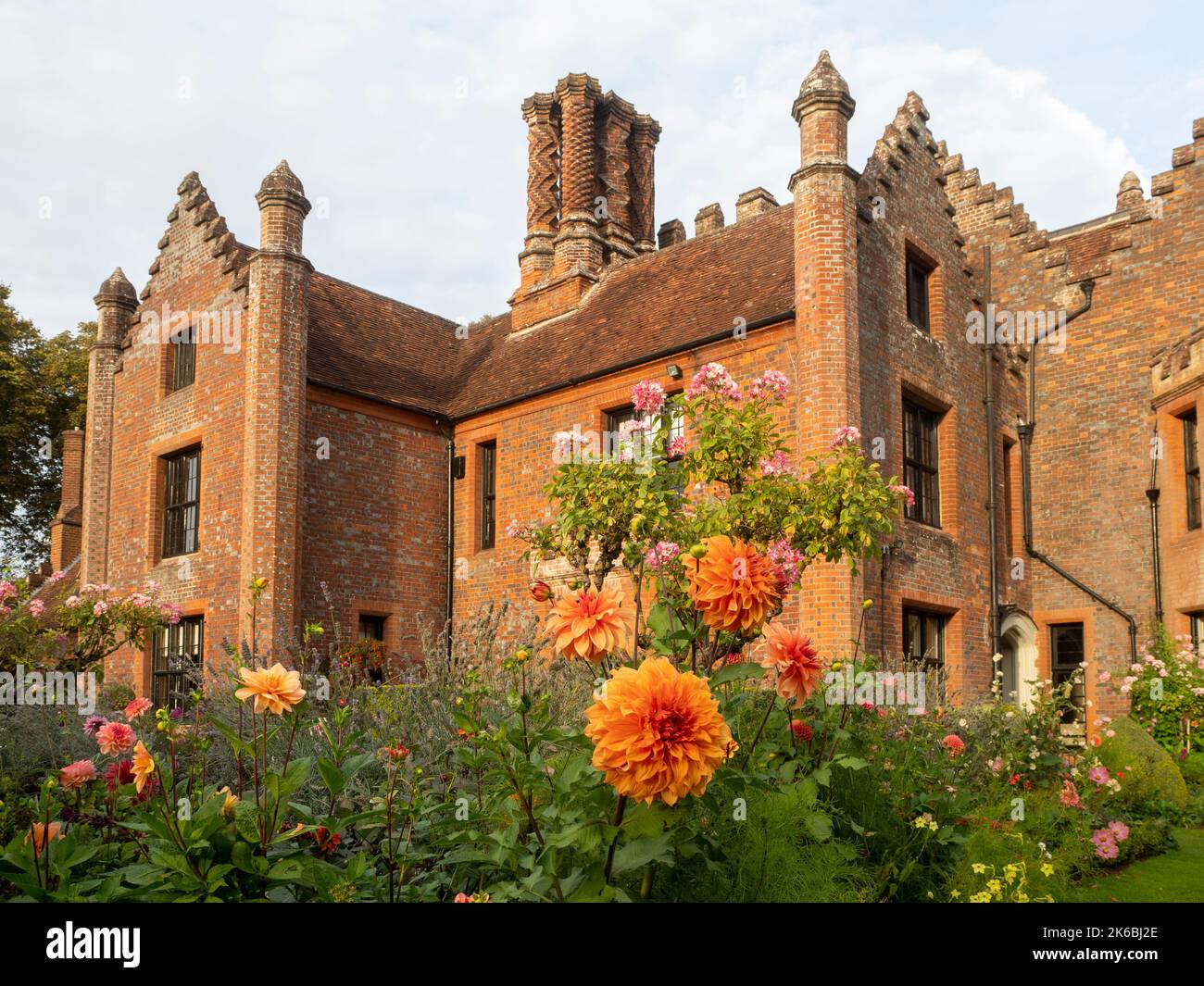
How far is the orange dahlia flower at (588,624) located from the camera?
275 cm

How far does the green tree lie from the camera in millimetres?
29859

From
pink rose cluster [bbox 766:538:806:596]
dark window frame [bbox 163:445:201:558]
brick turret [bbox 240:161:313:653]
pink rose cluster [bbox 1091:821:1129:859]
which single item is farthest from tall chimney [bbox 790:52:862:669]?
dark window frame [bbox 163:445:201:558]

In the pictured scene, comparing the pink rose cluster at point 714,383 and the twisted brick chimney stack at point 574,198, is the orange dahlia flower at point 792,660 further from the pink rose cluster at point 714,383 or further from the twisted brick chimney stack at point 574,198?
the twisted brick chimney stack at point 574,198

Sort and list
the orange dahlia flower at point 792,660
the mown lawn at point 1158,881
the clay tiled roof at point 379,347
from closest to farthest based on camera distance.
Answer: the orange dahlia flower at point 792,660 < the mown lawn at point 1158,881 < the clay tiled roof at point 379,347

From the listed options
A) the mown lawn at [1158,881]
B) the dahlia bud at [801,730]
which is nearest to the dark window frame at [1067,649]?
the mown lawn at [1158,881]

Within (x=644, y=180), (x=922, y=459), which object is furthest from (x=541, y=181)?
(x=922, y=459)

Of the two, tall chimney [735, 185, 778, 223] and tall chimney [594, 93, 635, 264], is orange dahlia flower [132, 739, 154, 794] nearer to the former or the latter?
tall chimney [594, 93, 635, 264]

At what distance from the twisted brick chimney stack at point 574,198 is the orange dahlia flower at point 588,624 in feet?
57.6

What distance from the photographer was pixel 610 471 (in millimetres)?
9547

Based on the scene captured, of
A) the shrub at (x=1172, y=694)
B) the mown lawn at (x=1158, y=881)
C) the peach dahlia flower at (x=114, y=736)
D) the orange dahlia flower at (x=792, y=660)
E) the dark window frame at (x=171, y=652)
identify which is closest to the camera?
the orange dahlia flower at (x=792, y=660)

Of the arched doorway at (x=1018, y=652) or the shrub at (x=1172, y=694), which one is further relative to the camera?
the arched doorway at (x=1018, y=652)
